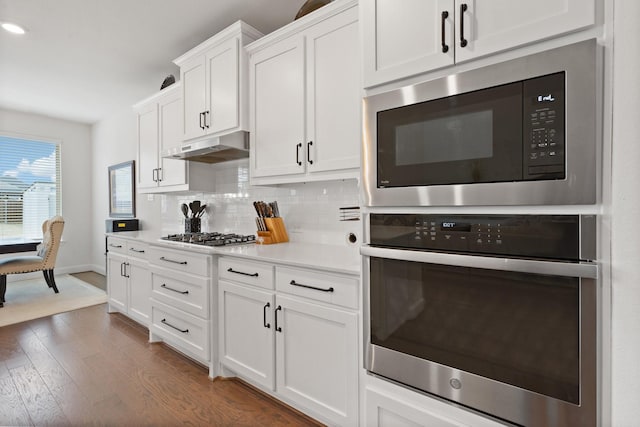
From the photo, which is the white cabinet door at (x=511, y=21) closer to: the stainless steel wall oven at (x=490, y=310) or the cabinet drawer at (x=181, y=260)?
the stainless steel wall oven at (x=490, y=310)

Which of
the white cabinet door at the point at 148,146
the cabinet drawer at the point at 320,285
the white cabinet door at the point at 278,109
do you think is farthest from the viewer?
the white cabinet door at the point at 148,146

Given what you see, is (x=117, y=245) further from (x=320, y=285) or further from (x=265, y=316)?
(x=320, y=285)

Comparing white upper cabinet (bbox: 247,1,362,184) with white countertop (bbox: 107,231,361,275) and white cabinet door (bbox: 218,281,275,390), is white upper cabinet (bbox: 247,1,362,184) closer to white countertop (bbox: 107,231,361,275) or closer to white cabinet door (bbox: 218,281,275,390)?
white countertop (bbox: 107,231,361,275)

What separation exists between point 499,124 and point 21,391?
309 cm

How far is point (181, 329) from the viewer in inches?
94.3

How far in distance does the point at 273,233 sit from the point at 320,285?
0.96 metres

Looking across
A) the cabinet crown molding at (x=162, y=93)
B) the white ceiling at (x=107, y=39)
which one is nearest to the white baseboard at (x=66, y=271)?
the white ceiling at (x=107, y=39)

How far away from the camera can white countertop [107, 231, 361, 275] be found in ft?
5.18

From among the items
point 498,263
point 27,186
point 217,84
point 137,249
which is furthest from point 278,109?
point 27,186

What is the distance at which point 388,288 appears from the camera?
1.26m

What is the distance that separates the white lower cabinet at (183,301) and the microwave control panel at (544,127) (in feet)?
6.21

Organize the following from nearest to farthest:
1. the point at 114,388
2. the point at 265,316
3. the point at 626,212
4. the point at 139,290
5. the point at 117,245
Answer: the point at 626,212
the point at 265,316
the point at 114,388
the point at 139,290
the point at 117,245

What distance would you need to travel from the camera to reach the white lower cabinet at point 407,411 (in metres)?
1.11

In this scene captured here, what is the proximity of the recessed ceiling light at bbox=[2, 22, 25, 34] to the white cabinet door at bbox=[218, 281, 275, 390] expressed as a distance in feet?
8.90
